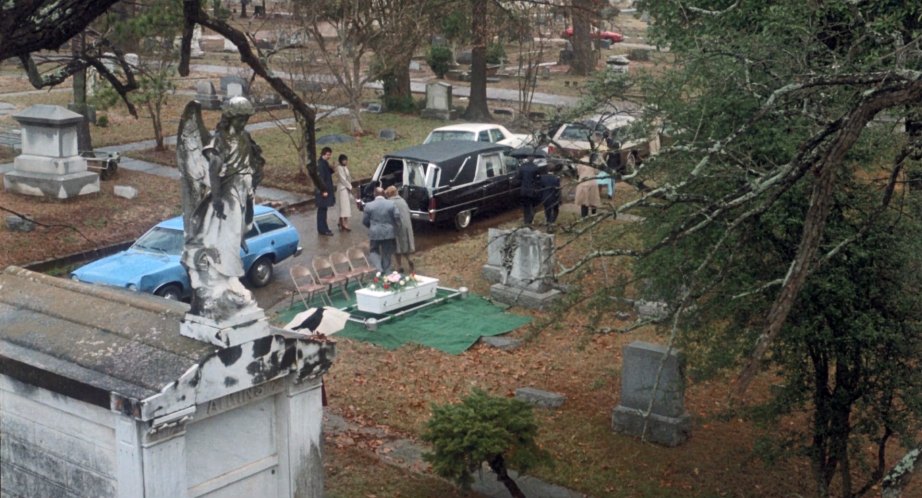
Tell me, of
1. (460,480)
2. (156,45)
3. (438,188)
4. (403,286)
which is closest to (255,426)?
(460,480)

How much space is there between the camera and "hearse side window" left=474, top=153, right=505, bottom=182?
2322 cm

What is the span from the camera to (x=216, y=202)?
28.9 feet

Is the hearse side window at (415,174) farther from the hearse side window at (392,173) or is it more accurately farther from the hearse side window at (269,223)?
the hearse side window at (269,223)

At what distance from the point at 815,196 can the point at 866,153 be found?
13.5ft

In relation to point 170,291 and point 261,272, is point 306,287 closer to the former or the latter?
point 261,272

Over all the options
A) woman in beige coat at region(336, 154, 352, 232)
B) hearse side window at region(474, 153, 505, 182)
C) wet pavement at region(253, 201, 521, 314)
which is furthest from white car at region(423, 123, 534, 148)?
woman in beige coat at region(336, 154, 352, 232)

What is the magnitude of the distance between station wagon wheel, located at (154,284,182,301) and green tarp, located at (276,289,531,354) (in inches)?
62.8

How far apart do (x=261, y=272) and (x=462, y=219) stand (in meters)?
5.33

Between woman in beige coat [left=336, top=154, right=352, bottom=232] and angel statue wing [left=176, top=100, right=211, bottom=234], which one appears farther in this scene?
woman in beige coat [left=336, top=154, right=352, bottom=232]

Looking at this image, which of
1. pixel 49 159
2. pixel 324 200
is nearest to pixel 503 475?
pixel 324 200

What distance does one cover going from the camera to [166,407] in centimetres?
833

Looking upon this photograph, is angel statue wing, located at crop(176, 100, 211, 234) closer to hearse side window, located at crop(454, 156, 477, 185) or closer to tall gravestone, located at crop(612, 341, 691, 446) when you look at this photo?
tall gravestone, located at crop(612, 341, 691, 446)

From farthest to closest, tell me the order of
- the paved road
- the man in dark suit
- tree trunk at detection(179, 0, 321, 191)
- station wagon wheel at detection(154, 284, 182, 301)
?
the paved road
the man in dark suit
station wagon wheel at detection(154, 284, 182, 301)
tree trunk at detection(179, 0, 321, 191)

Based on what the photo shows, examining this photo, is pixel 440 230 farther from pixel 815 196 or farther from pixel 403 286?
pixel 815 196
